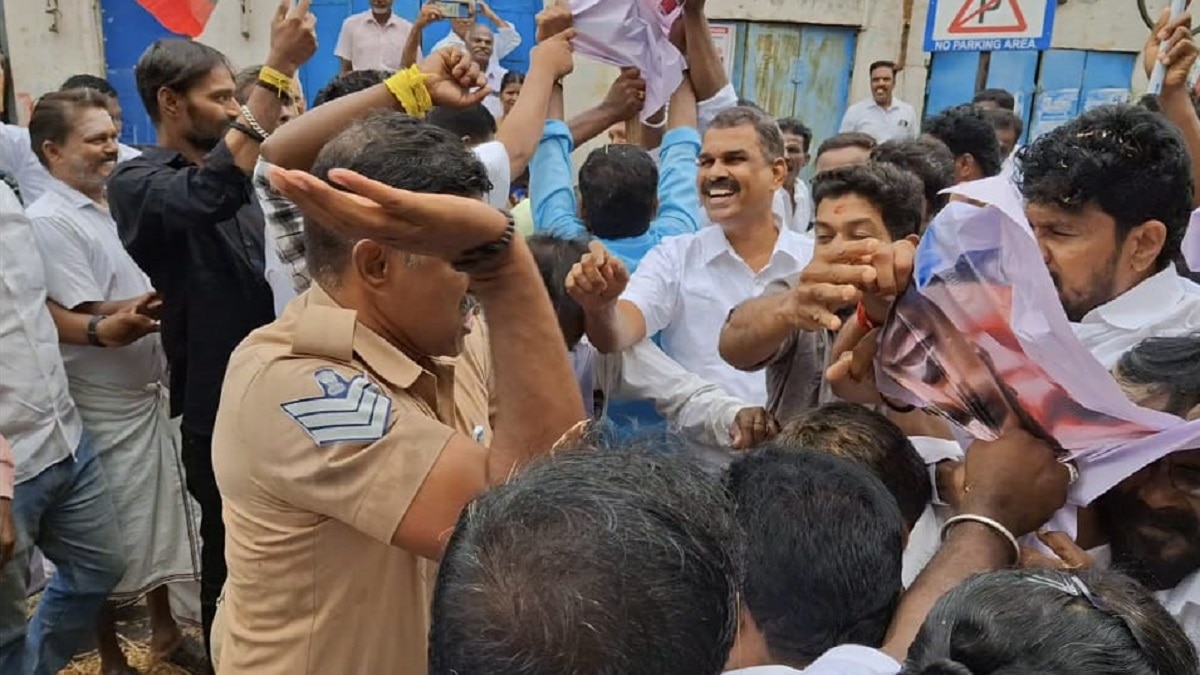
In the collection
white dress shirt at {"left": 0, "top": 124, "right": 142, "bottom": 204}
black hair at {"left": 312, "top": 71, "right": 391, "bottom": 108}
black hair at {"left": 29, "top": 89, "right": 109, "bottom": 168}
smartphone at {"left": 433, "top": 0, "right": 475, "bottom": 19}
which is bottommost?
white dress shirt at {"left": 0, "top": 124, "right": 142, "bottom": 204}

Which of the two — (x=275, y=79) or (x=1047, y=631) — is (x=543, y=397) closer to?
(x=1047, y=631)

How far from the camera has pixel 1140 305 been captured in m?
1.95

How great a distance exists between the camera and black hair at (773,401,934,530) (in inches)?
63.2

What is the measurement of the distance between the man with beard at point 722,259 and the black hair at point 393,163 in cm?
109

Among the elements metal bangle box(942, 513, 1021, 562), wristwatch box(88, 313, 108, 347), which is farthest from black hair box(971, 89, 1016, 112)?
metal bangle box(942, 513, 1021, 562)

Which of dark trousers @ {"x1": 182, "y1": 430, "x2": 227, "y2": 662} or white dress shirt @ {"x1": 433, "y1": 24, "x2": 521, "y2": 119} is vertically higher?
white dress shirt @ {"x1": 433, "y1": 24, "x2": 521, "y2": 119}

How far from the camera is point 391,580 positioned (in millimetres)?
1451

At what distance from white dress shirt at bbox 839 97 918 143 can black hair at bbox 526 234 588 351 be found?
644 cm

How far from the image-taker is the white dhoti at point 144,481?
3053 mm

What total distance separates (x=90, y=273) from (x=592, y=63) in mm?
7583

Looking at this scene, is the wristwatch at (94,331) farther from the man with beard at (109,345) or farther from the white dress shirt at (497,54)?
the white dress shirt at (497,54)

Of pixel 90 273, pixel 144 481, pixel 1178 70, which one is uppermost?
pixel 1178 70

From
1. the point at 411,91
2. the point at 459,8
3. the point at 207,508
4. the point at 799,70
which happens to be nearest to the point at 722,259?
the point at 411,91

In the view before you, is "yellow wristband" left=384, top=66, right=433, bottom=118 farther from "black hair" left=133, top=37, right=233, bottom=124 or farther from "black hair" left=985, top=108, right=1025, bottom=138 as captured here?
"black hair" left=985, top=108, right=1025, bottom=138
